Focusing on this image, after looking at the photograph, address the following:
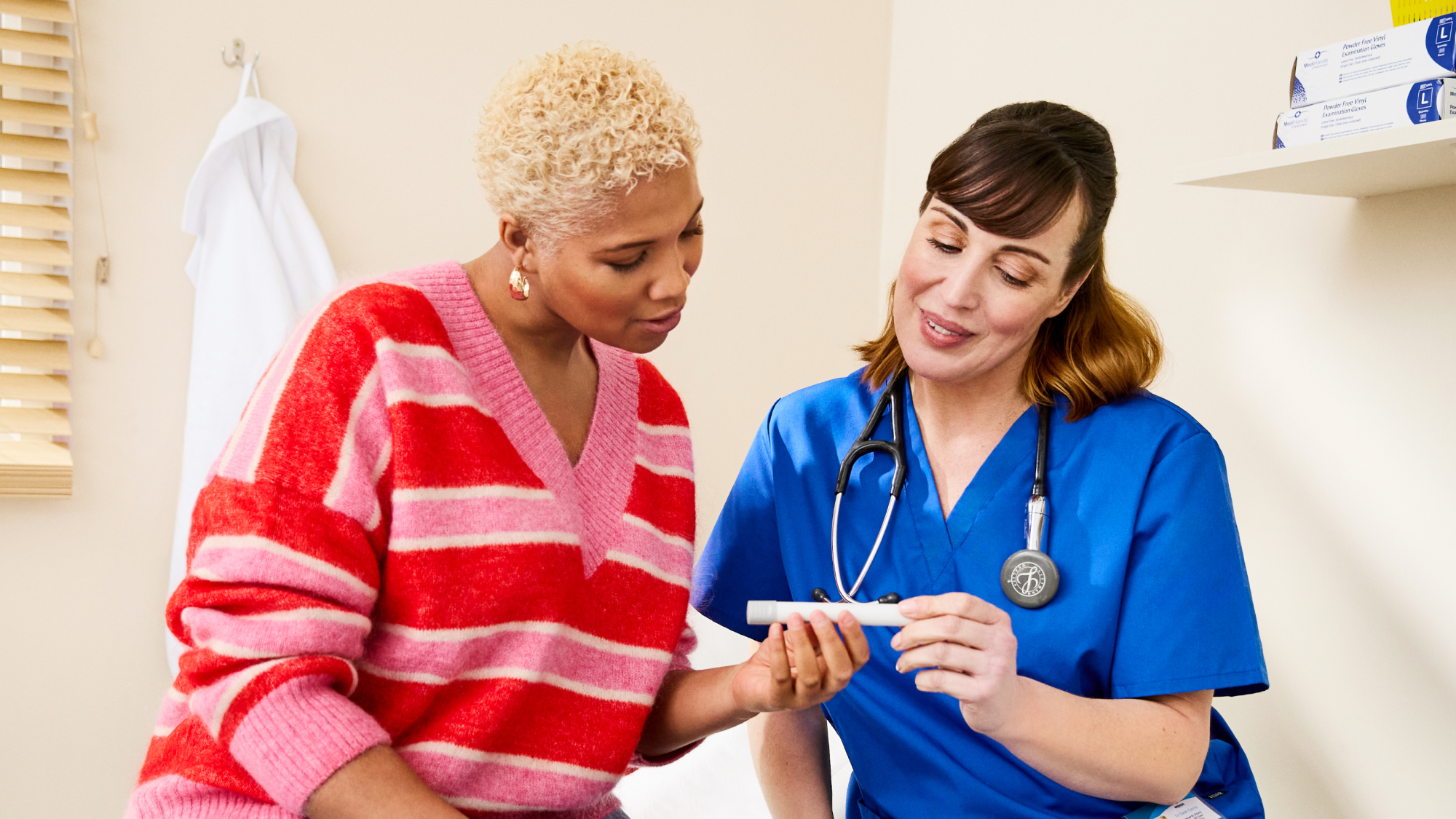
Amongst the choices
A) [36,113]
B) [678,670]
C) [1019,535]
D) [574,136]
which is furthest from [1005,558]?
[36,113]

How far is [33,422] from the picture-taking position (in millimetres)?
1669

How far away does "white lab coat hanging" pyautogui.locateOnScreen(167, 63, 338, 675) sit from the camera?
Result: 1.71 meters

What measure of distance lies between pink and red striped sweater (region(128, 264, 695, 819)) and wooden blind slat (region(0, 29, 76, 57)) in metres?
1.14

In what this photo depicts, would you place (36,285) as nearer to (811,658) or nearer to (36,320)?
(36,320)

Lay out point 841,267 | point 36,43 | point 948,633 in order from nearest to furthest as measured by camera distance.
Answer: point 948,633, point 36,43, point 841,267

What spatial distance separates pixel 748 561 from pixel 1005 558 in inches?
12.5

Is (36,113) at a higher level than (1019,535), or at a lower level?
higher

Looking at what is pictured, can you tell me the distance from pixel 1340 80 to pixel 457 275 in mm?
966

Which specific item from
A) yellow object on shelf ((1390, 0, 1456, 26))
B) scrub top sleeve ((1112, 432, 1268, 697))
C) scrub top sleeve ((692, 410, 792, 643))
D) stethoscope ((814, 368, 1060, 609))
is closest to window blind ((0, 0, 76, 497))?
scrub top sleeve ((692, 410, 792, 643))

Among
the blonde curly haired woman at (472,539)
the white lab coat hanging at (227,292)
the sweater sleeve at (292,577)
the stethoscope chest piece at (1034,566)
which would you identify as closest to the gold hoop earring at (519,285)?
the blonde curly haired woman at (472,539)

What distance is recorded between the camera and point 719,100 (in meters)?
2.25

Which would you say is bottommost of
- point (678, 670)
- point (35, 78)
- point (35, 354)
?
point (678, 670)

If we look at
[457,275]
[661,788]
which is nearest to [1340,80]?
[457,275]

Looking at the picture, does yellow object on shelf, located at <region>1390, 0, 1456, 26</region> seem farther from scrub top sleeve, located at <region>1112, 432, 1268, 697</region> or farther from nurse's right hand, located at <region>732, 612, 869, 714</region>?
nurse's right hand, located at <region>732, 612, 869, 714</region>
